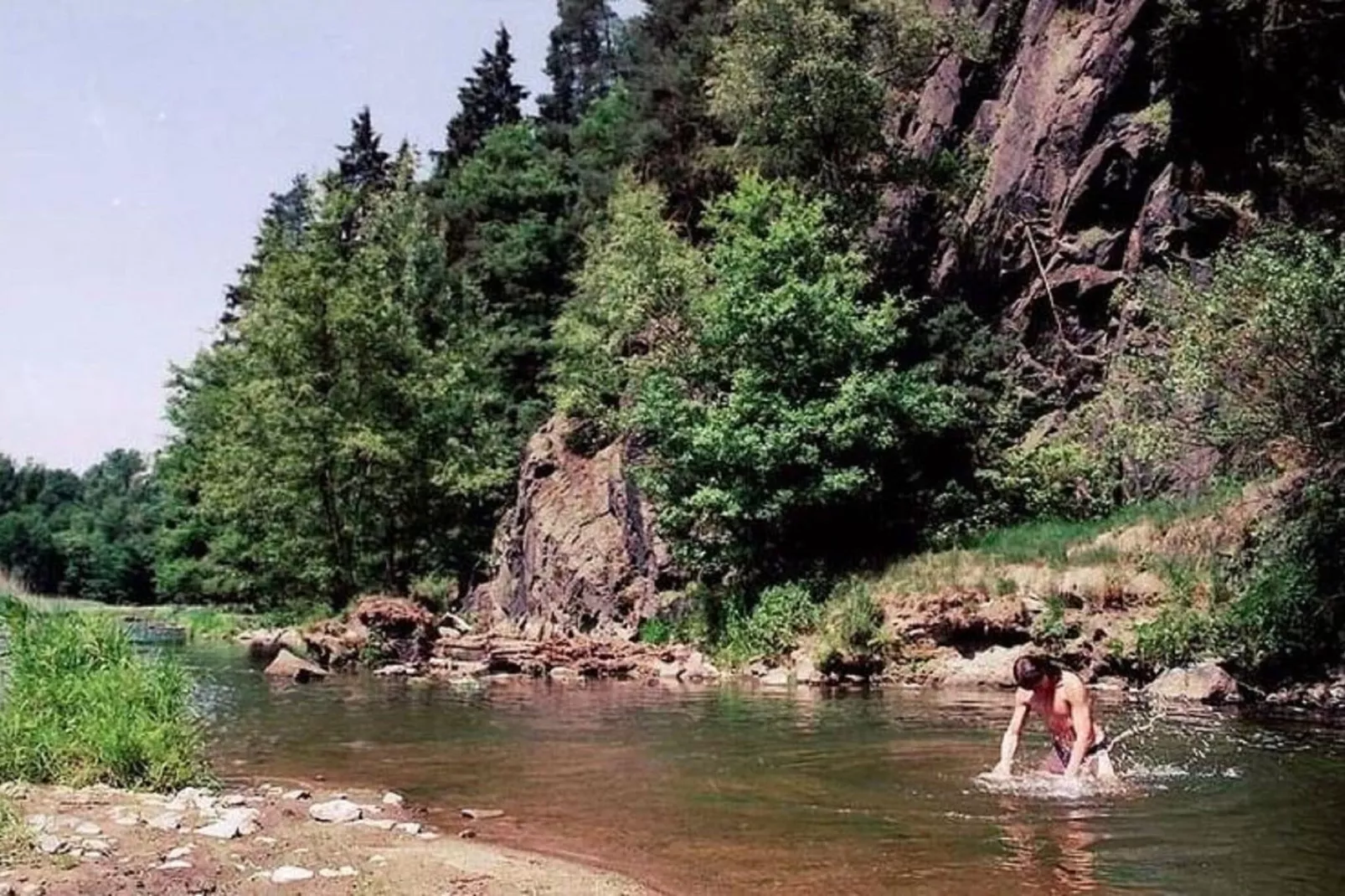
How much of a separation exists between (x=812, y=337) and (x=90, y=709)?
22.6 metres

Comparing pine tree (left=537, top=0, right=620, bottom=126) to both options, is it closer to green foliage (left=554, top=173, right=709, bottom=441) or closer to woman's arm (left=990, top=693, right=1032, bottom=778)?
green foliage (left=554, top=173, right=709, bottom=441)

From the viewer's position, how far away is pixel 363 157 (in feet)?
256

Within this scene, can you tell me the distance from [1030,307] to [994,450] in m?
5.29

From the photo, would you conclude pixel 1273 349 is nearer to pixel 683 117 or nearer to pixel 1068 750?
pixel 1068 750

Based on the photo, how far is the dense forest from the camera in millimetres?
23016

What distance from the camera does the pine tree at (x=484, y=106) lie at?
74125 mm

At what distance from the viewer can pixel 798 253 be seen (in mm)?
33625

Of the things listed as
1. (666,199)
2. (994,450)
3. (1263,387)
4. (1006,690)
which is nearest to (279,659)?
(1006,690)

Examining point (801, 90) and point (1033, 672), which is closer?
point (1033, 672)

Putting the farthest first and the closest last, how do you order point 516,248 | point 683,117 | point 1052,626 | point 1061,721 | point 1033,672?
point 516,248 → point 683,117 → point 1052,626 → point 1033,672 → point 1061,721

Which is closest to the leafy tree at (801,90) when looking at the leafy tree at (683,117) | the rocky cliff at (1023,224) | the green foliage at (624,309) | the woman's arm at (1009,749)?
the rocky cliff at (1023,224)

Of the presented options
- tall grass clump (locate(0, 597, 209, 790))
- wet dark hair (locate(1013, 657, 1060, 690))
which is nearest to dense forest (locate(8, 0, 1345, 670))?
wet dark hair (locate(1013, 657, 1060, 690))

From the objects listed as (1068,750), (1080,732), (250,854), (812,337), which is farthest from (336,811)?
(812,337)

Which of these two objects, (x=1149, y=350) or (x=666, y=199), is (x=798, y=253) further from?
(x=666, y=199)
